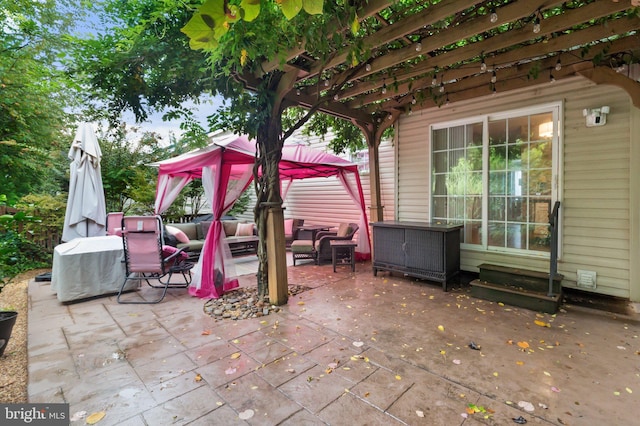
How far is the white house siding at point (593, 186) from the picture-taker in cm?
351

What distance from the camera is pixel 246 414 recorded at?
180 centimetres

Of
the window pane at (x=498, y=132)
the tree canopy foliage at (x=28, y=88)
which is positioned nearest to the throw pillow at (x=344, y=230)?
the window pane at (x=498, y=132)

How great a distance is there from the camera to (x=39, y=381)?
2152 millimetres

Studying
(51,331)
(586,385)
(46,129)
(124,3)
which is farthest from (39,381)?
(46,129)

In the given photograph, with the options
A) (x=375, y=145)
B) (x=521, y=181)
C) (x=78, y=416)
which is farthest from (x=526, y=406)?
(x=375, y=145)

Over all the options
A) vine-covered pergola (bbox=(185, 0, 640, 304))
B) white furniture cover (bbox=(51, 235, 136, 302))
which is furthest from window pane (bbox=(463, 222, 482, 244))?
white furniture cover (bbox=(51, 235, 136, 302))

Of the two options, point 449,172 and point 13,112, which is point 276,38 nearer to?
point 449,172

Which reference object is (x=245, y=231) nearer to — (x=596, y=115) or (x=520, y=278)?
(x=520, y=278)

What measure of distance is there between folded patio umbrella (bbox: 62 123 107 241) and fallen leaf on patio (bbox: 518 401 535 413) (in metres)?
6.16

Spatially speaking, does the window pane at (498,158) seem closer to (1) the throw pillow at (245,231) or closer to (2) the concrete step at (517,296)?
(2) the concrete step at (517,296)

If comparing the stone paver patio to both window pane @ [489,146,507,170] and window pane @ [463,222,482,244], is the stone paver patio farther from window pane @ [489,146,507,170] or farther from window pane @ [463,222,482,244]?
window pane @ [489,146,507,170]

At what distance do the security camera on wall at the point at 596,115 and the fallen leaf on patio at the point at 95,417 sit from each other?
5.62 metres

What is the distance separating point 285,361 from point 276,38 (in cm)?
276

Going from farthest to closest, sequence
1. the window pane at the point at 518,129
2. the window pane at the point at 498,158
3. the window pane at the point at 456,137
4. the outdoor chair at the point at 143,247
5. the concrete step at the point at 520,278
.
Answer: the window pane at the point at 456,137 < the window pane at the point at 498,158 < the window pane at the point at 518,129 < the outdoor chair at the point at 143,247 < the concrete step at the point at 520,278
